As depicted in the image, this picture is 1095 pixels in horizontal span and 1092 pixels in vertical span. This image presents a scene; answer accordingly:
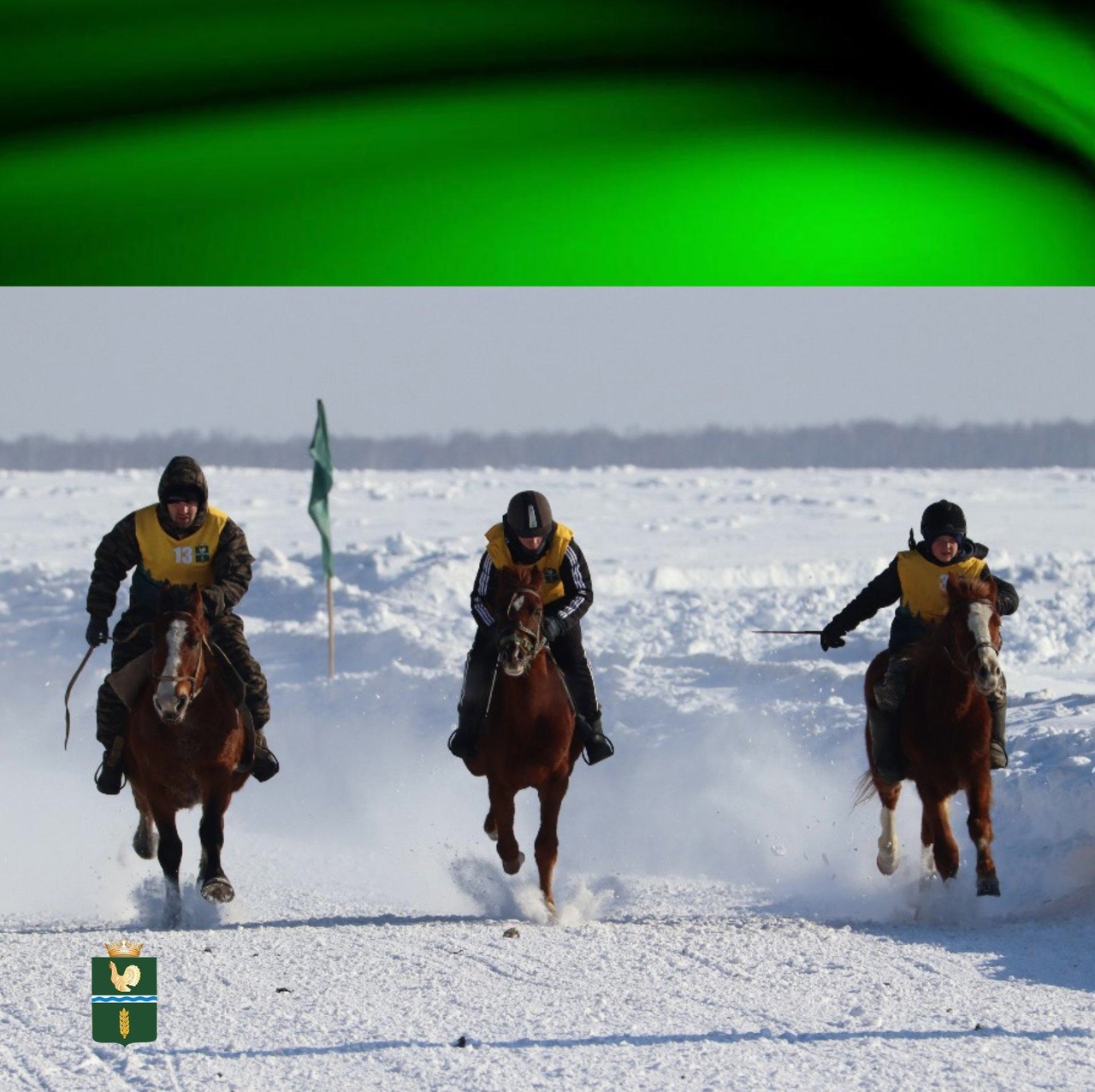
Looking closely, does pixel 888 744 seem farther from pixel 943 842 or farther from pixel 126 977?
pixel 126 977

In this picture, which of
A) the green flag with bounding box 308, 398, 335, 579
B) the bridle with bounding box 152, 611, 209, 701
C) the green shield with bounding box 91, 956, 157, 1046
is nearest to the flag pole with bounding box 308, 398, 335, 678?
the green flag with bounding box 308, 398, 335, 579

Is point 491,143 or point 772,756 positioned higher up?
point 491,143

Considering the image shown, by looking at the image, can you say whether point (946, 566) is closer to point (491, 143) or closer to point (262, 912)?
point (262, 912)

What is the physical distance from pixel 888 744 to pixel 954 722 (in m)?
0.63

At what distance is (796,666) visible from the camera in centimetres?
1762

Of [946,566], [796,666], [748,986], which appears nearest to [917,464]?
[796,666]

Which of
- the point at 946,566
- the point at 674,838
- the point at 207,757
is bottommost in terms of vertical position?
the point at 674,838

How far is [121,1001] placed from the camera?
10.2 feet

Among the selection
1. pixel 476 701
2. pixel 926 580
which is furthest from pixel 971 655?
pixel 476 701

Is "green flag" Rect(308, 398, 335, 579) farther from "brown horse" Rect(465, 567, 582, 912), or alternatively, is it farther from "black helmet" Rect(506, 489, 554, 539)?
"black helmet" Rect(506, 489, 554, 539)

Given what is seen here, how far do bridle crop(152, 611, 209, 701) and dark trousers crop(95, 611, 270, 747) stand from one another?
23 cm

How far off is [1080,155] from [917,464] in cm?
4515

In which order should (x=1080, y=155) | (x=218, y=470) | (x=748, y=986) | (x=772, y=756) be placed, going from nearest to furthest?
1. (x=1080, y=155)
2. (x=748, y=986)
3. (x=772, y=756)
4. (x=218, y=470)

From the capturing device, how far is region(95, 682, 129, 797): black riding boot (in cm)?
861
